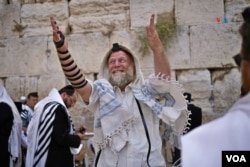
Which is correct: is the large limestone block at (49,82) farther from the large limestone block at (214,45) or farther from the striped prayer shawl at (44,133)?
the striped prayer shawl at (44,133)

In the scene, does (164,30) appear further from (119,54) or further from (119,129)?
(119,129)

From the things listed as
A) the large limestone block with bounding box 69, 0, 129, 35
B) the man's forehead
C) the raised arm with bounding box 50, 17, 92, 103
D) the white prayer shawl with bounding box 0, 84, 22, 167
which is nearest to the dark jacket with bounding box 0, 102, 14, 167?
the white prayer shawl with bounding box 0, 84, 22, 167

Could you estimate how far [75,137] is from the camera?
479 cm

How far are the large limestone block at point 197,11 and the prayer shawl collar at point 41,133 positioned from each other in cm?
277

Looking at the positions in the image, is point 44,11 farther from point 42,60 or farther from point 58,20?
point 42,60

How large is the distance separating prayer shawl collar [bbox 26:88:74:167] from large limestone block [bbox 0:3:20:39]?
3065 millimetres

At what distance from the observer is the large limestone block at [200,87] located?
677cm

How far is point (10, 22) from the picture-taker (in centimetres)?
768

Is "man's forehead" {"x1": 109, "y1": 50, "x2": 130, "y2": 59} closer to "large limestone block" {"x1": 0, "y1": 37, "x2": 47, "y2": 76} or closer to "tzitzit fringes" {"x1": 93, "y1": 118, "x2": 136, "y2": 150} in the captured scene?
"tzitzit fringes" {"x1": 93, "y1": 118, "x2": 136, "y2": 150}

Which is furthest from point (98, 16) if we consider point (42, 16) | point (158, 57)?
point (158, 57)

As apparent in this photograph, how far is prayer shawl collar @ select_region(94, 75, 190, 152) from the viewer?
363 cm

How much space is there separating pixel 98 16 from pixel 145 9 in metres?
0.71

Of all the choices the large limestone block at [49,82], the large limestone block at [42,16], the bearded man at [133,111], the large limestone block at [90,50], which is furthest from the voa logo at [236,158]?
the large limestone block at [42,16]

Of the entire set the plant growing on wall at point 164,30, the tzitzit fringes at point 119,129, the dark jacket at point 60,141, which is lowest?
the dark jacket at point 60,141
